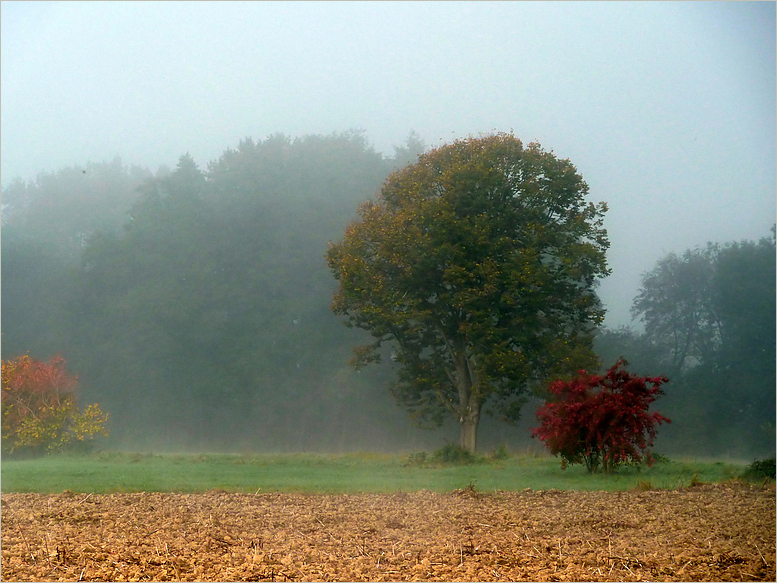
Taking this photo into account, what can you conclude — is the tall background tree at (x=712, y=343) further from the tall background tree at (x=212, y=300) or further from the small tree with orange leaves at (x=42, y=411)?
the small tree with orange leaves at (x=42, y=411)

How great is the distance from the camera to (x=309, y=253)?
1128 centimetres

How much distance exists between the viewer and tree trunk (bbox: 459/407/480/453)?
10586 millimetres

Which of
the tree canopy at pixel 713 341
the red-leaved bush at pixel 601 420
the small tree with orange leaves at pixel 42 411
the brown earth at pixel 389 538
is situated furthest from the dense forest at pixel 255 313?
the brown earth at pixel 389 538

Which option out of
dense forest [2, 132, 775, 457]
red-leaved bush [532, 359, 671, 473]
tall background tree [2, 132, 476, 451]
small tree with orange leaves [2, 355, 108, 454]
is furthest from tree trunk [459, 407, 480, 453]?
small tree with orange leaves [2, 355, 108, 454]

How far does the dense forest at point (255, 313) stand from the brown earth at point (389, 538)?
414 centimetres

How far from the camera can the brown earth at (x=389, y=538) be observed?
398 centimetres

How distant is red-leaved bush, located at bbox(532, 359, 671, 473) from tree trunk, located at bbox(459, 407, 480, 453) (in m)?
2.13

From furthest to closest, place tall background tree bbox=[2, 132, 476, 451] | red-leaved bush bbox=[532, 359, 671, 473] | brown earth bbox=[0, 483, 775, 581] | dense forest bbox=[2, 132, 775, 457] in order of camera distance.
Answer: tall background tree bbox=[2, 132, 476, 451] → dense forest bbox=[2, 132, 775, 457] → red-leaved bush bbox=[532, 359, 671, 473] → brown earth bbox=[0, 483, 775, 581]

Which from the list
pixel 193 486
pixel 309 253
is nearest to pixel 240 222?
pixel 309 253

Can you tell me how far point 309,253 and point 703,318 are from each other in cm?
657

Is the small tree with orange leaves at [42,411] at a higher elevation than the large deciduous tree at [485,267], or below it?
below

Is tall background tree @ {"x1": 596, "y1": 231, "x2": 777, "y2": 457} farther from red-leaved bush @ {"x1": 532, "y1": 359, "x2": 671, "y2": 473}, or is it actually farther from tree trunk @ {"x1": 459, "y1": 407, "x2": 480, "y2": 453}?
tree trunk @ {"x1": 459, "y1": 407, "x2": 480, "y2": 453}

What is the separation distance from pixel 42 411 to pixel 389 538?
729 cm

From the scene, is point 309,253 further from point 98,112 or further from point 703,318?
point 703,318
